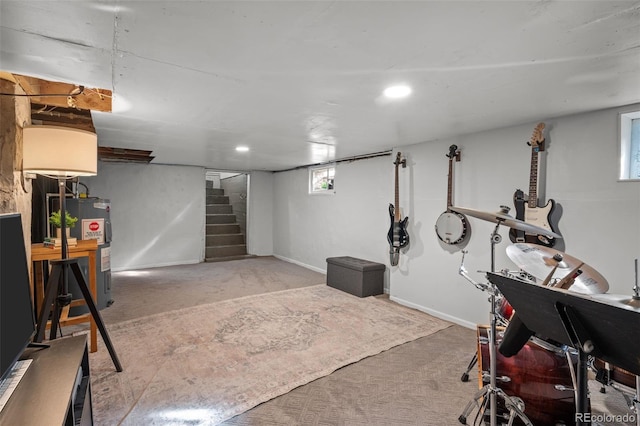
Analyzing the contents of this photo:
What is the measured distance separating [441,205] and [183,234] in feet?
17.0


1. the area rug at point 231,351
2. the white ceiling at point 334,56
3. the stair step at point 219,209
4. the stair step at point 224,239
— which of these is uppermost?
the white ceiling at point 334,56

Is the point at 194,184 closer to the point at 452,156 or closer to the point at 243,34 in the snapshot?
the point at 452,156

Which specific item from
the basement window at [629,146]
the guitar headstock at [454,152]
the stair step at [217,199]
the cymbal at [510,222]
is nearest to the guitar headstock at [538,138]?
the basement window at [629,146]

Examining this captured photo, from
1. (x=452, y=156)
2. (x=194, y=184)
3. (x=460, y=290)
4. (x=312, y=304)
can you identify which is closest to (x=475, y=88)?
(x=452, y=156)

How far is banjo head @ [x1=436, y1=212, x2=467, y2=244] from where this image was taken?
3.25 meters

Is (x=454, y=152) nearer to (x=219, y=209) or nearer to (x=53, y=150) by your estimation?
(x=53, y=150)

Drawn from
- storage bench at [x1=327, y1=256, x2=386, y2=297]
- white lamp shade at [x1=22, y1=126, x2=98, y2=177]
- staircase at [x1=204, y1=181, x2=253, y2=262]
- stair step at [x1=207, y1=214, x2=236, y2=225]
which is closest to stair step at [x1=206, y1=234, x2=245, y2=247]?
staircase at [x1=204, y1=181, x2=253, y2=262]

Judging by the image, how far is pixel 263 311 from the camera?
363cm

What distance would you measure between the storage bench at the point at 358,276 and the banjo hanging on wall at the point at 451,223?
1171 mm

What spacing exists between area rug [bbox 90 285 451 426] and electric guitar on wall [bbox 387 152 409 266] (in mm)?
685

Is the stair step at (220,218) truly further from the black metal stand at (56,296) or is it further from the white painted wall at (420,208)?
the black metal stand at (56,296)

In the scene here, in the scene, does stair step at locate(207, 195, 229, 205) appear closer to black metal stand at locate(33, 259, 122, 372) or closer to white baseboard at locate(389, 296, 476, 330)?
white baseboard at locate(389, 296, 476, 330)

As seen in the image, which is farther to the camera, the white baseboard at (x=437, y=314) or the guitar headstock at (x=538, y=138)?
the white baseboard at (x=437, y=314)

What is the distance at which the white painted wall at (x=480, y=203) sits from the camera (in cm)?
229
